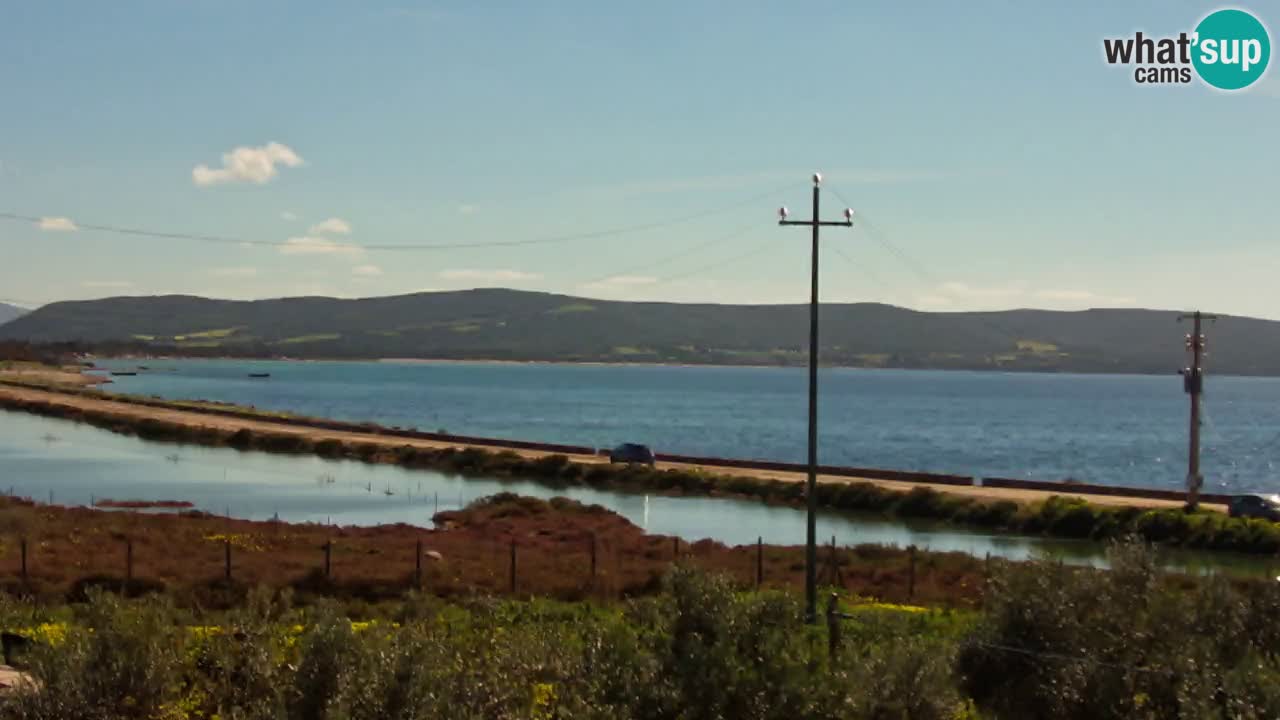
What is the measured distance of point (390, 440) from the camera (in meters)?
121

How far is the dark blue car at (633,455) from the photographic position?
319 ft

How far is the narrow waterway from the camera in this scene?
65.4m

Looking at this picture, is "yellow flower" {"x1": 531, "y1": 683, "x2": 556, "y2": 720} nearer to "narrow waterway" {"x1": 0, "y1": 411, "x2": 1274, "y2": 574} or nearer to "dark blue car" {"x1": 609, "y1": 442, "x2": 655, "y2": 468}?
"narrow waterway" {"x1": 0, "y1": 411, "x2": 1274, "y2": 574}

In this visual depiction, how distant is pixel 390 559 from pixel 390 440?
73.1 metres

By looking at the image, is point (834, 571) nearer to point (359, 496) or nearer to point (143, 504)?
point (359, 496)

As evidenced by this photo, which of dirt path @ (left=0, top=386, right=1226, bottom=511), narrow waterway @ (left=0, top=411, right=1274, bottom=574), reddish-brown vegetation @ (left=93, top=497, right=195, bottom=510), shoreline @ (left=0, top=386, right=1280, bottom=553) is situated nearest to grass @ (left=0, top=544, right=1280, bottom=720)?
narrow waterway @ (left=0, top=411, right=1274, bottom=574)

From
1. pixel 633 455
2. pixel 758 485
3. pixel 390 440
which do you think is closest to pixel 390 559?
pixel 758 485

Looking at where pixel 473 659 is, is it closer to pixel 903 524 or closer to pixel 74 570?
pixel 74 570

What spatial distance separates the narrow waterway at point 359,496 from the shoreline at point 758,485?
5.21 feet

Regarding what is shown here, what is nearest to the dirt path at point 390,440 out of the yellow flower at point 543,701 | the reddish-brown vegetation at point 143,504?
the reddish-brown vegetation at point 143,504

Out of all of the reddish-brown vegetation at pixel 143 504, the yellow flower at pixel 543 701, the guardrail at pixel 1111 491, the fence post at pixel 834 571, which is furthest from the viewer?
the guardrail at pixel 1111 491

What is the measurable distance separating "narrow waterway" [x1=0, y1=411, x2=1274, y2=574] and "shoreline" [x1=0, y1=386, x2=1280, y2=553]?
159cm

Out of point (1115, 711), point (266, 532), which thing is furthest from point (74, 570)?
point (1115, 711)

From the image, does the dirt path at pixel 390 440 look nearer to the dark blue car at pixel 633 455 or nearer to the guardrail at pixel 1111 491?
the guardrail at pixel 1111 491
